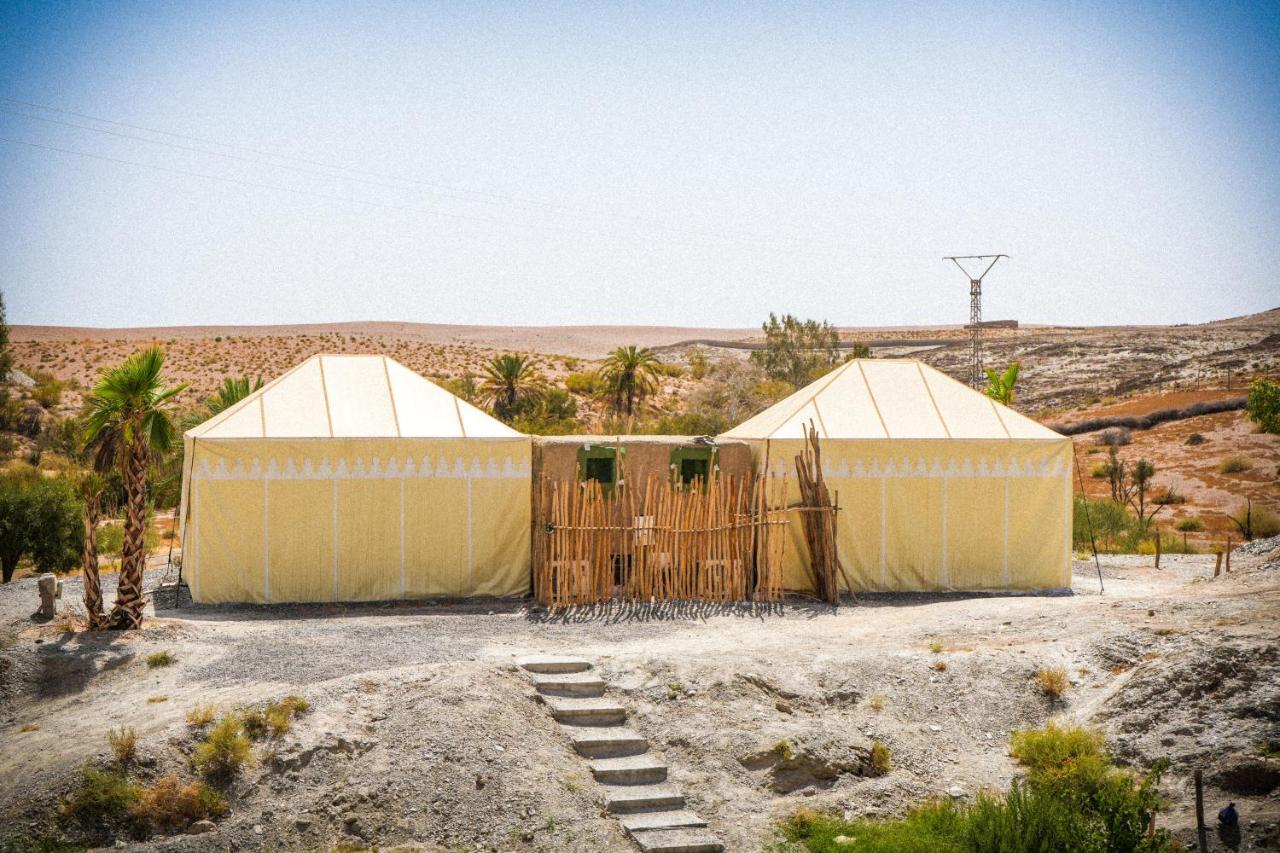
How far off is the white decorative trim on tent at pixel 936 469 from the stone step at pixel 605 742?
653 centimetres

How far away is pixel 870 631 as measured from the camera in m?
12.6

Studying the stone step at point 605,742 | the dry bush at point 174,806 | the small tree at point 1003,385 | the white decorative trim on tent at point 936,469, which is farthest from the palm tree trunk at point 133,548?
the small tree at point 1003,385

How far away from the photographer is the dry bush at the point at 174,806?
8.12 metres

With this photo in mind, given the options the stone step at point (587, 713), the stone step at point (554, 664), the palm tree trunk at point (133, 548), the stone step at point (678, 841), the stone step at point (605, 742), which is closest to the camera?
the stone step at point (678, 841)

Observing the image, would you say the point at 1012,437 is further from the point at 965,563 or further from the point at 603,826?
the point at 603,826

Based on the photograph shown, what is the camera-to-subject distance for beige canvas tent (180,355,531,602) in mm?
14133

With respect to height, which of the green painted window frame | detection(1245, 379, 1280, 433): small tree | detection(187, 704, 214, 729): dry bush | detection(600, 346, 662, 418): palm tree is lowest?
detection(187, 704, 214, 729): dry bush

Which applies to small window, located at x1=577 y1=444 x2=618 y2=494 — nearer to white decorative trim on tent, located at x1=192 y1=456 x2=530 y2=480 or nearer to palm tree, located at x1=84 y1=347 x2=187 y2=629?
white decorative trim on tent, located at x1=192 y1=456 x2=530 y2=480

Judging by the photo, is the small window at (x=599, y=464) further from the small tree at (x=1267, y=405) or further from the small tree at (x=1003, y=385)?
the small tree at (x=1267, y=405)

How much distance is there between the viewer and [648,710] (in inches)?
389

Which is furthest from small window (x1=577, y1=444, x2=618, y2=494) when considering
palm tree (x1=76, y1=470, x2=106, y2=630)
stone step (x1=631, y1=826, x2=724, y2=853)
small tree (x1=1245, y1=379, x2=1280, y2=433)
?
small tree (x1=1245, y1=379, x2=1280, y2=433)

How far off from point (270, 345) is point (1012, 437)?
4883 cm

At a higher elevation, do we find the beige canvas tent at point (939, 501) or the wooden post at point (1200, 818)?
the beige canvas tent at point (939, 501)

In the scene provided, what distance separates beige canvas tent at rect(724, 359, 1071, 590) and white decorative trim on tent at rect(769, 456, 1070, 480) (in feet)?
0.04
